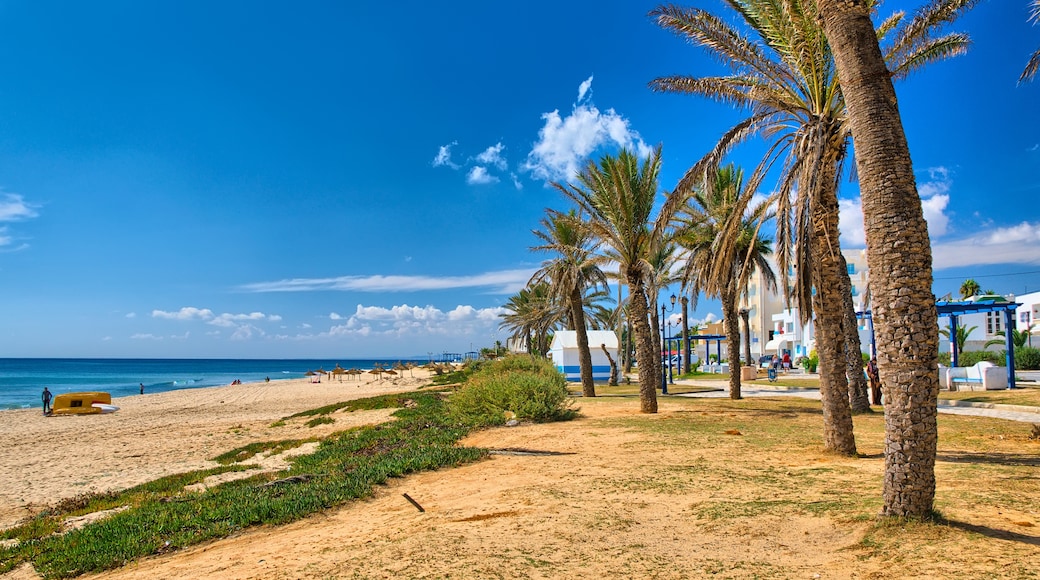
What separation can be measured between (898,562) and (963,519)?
1.28 m

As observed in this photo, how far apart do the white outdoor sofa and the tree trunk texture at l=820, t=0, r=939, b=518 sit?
19348 mm

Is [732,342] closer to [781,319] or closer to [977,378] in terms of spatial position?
[977,378]

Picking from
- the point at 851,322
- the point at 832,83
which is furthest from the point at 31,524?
the point at 851,322

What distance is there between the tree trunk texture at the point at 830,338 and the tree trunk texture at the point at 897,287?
3.49 m

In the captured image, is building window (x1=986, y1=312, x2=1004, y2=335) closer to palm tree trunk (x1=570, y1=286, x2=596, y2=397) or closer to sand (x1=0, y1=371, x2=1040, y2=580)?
palm tree trunk (x1=570, y1=286, x2=596, y2=397)

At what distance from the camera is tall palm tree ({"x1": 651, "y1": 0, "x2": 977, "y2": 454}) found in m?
8.48

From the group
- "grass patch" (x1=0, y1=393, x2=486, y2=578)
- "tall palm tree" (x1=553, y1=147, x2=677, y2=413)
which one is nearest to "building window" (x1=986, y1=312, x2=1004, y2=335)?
"tall palm tree" (x1=553, y1=147, x2=677, y2=413)

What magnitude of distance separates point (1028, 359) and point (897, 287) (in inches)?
1431

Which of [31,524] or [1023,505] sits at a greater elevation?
[1023,505]

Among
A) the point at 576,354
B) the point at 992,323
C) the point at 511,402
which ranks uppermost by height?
the point at 992,323

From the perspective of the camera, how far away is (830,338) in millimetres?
9094

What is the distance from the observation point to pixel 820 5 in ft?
19.5

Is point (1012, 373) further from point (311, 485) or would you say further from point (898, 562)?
point (311, 485)

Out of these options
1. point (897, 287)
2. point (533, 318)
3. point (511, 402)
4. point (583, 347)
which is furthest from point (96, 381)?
point (897, 287)
